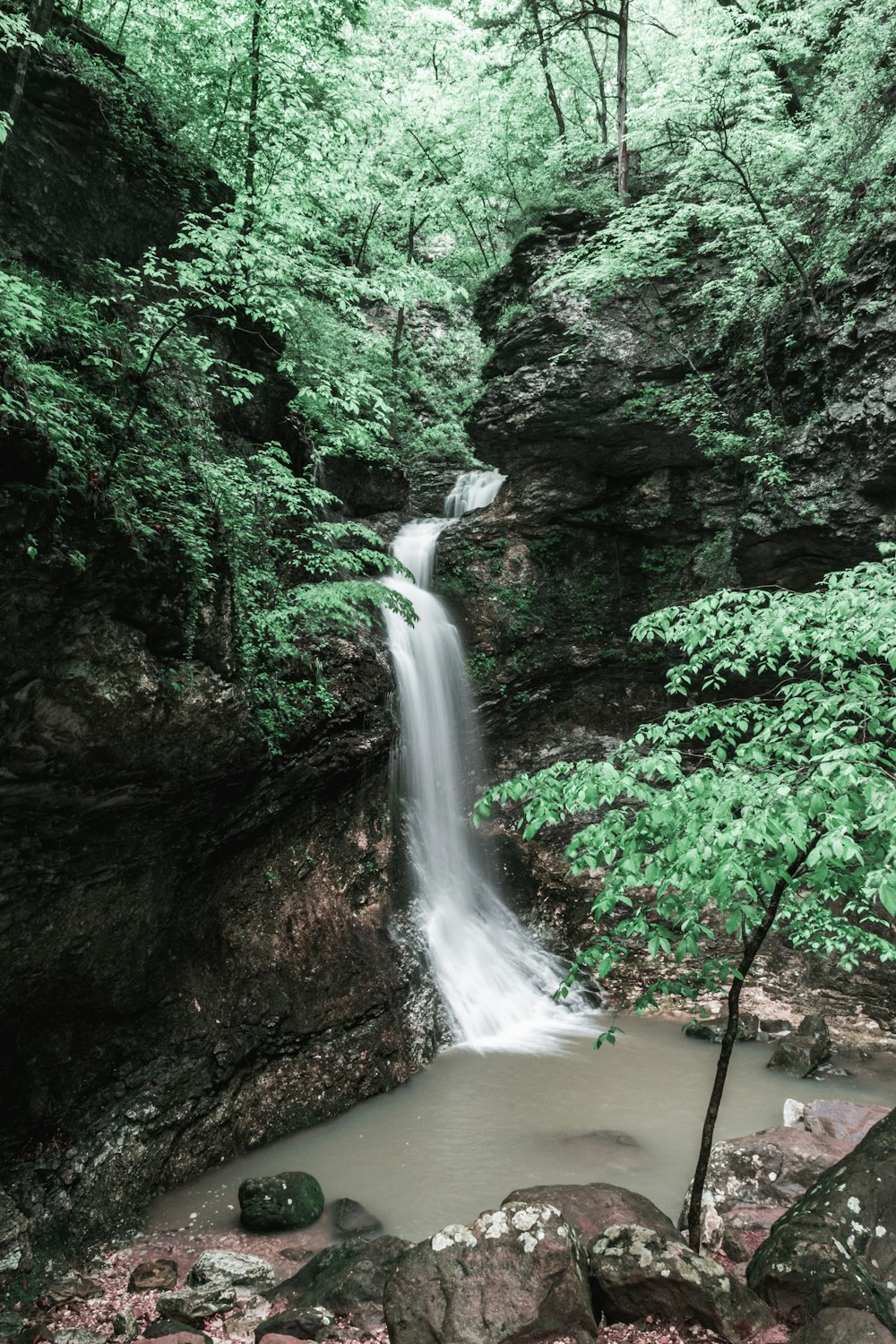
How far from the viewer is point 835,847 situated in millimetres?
2662

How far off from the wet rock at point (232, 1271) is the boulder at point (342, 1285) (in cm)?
19

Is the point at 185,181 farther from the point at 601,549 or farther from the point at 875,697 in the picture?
the point at 875,697

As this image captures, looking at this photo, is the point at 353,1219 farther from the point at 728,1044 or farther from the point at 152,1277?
the point at 728,1044

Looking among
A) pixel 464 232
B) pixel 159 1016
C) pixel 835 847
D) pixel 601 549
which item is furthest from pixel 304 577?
pixel 464 232

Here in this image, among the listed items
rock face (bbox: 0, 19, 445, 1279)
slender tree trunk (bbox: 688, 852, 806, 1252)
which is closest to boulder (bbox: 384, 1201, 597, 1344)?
slender tree trunk (bbox: 688, 852, 806, 1252)

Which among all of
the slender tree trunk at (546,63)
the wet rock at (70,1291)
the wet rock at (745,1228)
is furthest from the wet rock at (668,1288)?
the slender tree trunk at (546,63)

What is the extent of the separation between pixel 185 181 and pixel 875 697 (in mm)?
9779

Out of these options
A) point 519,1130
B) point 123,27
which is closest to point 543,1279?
point 519,1130

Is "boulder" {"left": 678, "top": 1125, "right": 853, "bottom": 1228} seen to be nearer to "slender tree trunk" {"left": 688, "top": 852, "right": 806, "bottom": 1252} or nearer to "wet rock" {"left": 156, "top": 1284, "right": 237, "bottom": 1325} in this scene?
"slender tree trunk" {"left": 688, "top": 852, "right": 806, "bottom": 1252}

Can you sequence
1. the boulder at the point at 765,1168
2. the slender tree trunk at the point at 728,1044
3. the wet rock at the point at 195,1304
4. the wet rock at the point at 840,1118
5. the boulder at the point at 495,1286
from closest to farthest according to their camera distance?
the boulder at the point at 495,1286 → the slender tree trunk at the point at 728,1044 → the wet rock at the point at 195,1304 → the boulder at the point at 765,1168 → the wet rock at the point at 840,1118

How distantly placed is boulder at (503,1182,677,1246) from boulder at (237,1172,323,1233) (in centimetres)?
181

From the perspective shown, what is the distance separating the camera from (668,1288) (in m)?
3.47

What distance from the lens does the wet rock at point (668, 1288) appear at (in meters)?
3.36

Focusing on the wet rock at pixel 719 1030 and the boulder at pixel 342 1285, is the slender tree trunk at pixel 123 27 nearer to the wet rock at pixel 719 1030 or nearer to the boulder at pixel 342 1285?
the boulder at pixel 342 1285
